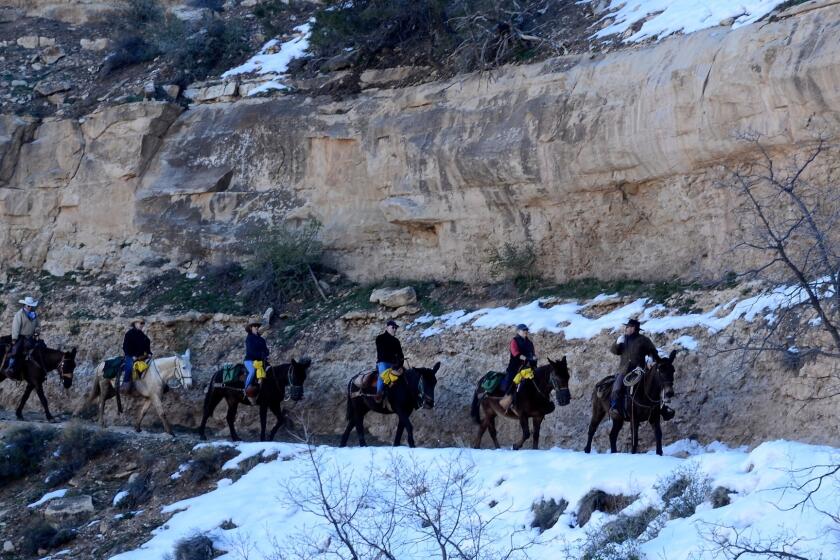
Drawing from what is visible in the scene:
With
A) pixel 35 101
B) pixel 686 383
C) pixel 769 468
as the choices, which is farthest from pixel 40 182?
pixel 769 468

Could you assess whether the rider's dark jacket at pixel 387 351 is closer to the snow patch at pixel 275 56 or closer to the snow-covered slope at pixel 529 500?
the snow-covered slope at pixel 529 500

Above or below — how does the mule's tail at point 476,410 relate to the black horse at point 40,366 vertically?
below

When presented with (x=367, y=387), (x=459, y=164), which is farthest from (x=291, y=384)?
(x=459, y=164)

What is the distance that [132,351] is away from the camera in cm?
2275

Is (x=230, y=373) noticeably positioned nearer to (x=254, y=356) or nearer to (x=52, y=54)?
(x=254, y=356)

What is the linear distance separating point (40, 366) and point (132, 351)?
2722 mm

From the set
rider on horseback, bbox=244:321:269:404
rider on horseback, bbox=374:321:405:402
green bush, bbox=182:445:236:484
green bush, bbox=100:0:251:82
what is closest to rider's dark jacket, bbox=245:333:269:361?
rider on horseback, bbox=244:321:269:404

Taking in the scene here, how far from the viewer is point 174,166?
2883 centimetres

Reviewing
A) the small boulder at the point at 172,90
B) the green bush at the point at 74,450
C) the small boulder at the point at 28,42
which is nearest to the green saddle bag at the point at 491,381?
the green bush at the point at 74,450

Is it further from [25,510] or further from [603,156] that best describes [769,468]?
[25,510]

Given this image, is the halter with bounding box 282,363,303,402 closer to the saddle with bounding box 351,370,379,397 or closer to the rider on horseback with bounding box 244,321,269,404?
the rider on horseback with bounding box 244,321,269,404

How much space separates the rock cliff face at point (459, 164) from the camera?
19.6 metres

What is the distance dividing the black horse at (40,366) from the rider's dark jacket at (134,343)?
2.18m

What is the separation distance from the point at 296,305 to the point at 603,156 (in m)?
8.20
